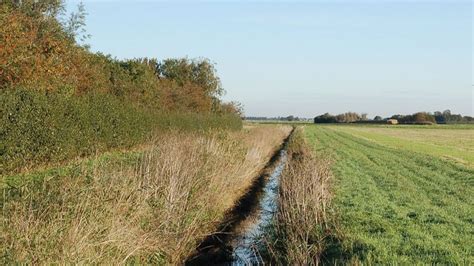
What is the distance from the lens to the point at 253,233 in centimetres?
1327

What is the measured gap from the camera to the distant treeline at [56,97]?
1817cm

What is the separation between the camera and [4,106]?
55.6 ft

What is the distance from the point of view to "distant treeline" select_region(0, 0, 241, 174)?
59.6 feet

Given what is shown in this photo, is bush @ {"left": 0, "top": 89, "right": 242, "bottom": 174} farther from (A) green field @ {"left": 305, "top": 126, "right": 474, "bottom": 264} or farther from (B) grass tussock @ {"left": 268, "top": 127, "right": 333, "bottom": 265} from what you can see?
(A) green field @ {"left": 305, "top": 126, "right": 474, "bottom": 264}

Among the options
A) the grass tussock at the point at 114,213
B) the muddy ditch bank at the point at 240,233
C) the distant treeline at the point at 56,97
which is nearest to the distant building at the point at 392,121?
the distant treeline at the point at 56,97

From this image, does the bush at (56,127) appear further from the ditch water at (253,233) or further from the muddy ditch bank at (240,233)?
the ditch water at (253,233)

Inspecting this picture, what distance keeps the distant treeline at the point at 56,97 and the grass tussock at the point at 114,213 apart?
124 inches

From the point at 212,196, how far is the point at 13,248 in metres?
7.96

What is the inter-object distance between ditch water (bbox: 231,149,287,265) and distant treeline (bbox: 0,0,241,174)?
4514mm

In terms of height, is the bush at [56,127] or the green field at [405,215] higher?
the bush at [56,127]

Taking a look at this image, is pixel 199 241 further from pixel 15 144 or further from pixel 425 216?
pixel 15 144

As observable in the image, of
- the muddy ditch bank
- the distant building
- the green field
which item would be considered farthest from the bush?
the distant building

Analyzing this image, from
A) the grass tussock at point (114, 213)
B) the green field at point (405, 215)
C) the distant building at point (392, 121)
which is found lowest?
the distant building at point (392, 121)

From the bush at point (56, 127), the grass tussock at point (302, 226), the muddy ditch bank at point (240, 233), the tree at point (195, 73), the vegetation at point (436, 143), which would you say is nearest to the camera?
the grass tussock at point (302, 226)
